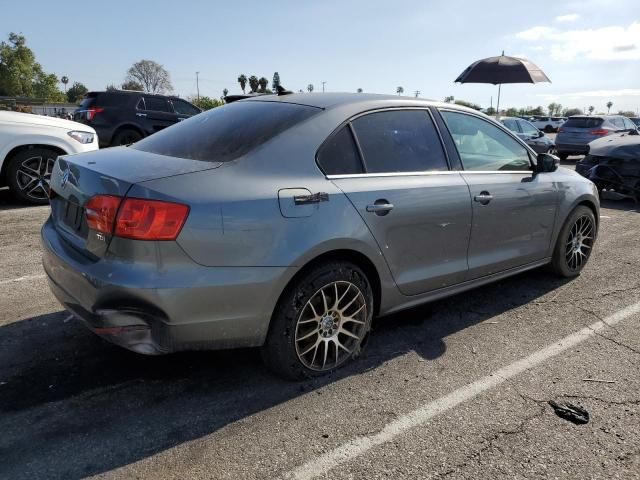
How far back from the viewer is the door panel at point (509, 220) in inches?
147

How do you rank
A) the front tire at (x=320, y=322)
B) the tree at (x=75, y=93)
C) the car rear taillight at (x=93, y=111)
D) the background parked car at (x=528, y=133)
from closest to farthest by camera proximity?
the front tire at (x=320, y=322) < the car rear taillight at (x=93, y=111) < the background parked car at (x=528, y=133) < the tree at (x=75, y=93)

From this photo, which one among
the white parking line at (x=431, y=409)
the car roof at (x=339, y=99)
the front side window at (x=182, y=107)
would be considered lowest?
the white parking line at (x=431, y=409)

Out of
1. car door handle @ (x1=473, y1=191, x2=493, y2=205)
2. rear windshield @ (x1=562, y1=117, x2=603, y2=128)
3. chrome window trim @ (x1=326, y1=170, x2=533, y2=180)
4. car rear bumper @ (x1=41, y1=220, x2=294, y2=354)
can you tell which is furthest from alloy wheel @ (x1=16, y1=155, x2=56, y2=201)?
rear windshield @ (x1=562, y1=117, x2=603, y2=128)

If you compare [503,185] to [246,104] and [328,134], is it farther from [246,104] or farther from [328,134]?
[246,104]

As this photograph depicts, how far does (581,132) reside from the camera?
17.0 m

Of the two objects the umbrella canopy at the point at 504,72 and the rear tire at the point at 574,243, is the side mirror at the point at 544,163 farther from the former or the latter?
the umbrella canopy at the point at 504,72

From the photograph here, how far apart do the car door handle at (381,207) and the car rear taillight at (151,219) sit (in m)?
1.11

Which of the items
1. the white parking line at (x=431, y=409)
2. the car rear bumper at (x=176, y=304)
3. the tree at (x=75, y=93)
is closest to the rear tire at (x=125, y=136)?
the car rear bumper at (x=176, y=304)

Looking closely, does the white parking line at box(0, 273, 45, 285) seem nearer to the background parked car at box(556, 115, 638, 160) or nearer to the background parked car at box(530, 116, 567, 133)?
the background parked car at box(556, 115, 638, 160)

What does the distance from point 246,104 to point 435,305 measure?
7.18 ft

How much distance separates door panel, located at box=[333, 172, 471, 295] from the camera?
3.07 meters

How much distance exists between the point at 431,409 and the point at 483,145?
2223 mm

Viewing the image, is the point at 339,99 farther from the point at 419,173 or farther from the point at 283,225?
the point at 283,225

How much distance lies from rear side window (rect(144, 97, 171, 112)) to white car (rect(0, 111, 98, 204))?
17.0 feet
